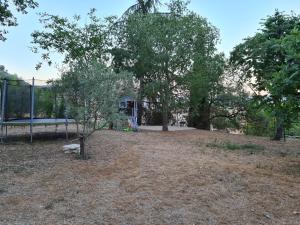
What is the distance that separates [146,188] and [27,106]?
678 cm

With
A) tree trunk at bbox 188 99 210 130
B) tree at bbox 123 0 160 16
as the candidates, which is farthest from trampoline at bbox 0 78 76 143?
tree trunk at bbox 188 99 210 130

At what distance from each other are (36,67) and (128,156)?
930cm

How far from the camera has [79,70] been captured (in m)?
7.62

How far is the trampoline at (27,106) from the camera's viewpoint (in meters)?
9.70

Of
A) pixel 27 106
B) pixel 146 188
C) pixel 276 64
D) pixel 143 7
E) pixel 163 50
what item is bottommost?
pixel 146 188

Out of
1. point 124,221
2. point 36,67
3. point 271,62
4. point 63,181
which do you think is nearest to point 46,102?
point 36,67

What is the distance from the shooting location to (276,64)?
1107 centimetres

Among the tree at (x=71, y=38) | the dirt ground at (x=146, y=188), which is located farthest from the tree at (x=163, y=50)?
the dirt ground at (x=146, y=188)

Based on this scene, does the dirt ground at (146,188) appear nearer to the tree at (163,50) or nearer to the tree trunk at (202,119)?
the tree at (163,50)

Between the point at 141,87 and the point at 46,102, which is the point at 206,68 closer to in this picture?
the point at 141,87

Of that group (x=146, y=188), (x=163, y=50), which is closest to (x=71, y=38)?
(x=163, y=50)

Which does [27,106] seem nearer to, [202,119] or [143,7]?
[143,7]

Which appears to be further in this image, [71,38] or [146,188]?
[71,38]

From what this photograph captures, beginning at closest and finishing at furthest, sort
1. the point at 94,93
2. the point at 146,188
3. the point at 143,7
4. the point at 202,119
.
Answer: the point at 146,188, the point at 94,93, the point at 143,7, the point at 202,119
